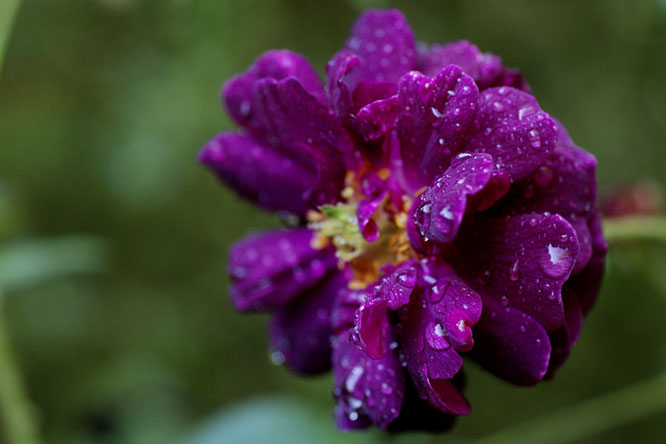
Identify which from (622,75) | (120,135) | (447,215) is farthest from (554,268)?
(120,135)

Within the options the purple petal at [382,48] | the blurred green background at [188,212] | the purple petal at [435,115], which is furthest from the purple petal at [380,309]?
the blurred green background at [188,212]

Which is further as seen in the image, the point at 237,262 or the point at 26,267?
the point at 26,267

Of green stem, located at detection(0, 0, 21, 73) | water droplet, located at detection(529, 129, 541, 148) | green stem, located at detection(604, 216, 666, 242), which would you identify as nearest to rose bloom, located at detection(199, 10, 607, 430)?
water droplet, located at detection(529, 129, 541, 148)

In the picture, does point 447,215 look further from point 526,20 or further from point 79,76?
point 79,76

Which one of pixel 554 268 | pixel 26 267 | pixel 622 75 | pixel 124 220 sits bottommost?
pixel 124 220

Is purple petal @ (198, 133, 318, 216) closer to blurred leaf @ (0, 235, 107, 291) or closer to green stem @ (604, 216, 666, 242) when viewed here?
green stem @ (604, 216, 666, 242)

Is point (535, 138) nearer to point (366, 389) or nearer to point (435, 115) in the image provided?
point (435, 115)
